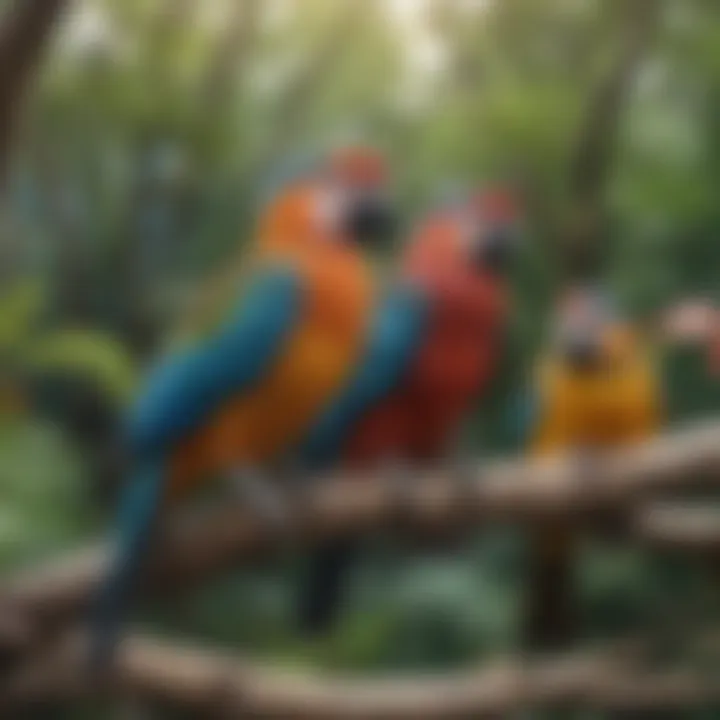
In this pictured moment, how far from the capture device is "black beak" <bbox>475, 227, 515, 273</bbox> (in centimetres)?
115

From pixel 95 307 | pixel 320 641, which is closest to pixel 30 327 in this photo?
pixel 95 307

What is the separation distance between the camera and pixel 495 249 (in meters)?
1.15

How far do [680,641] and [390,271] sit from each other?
336 mm

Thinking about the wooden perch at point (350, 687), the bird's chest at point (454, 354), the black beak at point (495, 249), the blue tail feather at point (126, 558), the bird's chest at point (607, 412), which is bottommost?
A: the wooden perch at point (350, 687)

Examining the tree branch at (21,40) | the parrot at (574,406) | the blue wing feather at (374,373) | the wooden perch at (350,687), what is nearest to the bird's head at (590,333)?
the parrot at (574,406)

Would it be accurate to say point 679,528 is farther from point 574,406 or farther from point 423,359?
point 423,359

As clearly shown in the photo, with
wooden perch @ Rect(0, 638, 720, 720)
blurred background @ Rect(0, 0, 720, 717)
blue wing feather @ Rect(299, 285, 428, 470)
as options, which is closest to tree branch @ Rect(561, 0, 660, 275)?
blurred background @ Rect(0, 0, 720, 717)

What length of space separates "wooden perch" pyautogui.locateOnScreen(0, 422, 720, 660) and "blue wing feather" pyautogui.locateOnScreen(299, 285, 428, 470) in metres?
0.03

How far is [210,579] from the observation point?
3.71 feet

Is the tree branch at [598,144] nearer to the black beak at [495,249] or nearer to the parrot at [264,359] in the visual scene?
the black beak at [495,249]

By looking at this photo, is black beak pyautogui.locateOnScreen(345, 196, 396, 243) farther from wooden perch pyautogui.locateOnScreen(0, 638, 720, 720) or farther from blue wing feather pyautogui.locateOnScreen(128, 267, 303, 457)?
wooden perch pyautogui.locateOnScreen(0, 638, 720, 720)

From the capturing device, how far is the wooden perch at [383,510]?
108cm

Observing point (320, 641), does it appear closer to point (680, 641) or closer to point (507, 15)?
point (680, 641)

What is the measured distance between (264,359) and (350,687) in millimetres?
238
